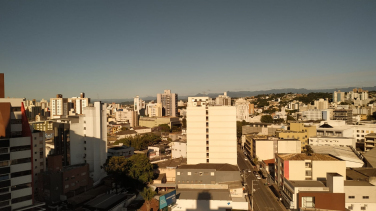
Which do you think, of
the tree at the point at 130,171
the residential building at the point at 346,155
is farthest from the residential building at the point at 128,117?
the residential building at the point at 346,155

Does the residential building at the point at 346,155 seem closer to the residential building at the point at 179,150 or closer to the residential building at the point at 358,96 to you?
the residential building at the point at 179,150

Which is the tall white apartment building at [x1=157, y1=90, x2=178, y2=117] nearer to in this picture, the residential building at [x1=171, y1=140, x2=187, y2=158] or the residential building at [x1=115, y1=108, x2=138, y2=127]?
the residential building at [x1=115, y1=108, x2=138, y2=127]

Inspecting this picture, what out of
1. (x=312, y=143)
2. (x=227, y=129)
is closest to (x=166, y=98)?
(x=312, y=143)

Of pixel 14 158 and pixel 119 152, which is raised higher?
pixel 14 158

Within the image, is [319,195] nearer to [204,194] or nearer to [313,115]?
[204,194]

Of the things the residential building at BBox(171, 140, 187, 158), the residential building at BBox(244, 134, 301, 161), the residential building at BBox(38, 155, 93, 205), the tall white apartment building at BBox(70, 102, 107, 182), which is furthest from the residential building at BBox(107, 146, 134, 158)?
the residential building at BBox(244, 134, 301, 161)

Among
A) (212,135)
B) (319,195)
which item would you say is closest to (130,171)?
(212,135)
